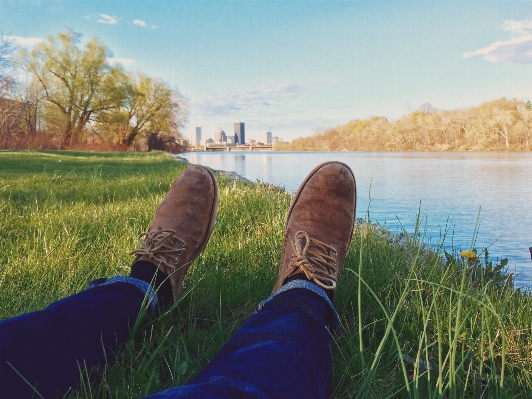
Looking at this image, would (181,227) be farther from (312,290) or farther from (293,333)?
(293,333)

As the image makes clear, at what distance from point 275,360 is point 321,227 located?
3.12ft

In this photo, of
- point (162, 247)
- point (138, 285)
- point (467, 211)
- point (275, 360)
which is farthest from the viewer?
point (467, 211)

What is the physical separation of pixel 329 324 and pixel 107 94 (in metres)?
33.0

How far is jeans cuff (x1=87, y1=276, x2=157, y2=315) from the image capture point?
3.56 ft

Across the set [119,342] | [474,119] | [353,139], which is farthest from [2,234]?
[353,139]

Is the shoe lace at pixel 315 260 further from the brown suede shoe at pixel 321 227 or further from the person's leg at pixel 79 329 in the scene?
the person's leg at pixel 79 329

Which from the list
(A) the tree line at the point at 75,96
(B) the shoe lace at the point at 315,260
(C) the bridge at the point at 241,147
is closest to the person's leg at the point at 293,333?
(B) the shoe lace at the point at 315,260

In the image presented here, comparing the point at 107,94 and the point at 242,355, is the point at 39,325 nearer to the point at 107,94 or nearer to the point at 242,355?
the point at 242,355

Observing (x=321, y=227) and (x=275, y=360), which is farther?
(x=321, y=227)

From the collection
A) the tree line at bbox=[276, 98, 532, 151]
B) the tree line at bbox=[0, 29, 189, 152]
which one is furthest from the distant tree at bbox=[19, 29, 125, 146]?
the tree line at bbox=[276, 98, 532, 151]

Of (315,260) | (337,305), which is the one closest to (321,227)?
(315,260)

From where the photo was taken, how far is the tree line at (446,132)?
29.1 metres

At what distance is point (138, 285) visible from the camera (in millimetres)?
1122

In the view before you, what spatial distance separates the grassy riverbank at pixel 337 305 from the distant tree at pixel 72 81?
3085cm
